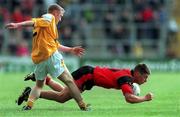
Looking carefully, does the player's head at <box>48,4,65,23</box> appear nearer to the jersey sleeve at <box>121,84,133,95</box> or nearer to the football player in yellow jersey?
the football player in yellow jersey

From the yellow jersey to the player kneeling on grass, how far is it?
38.2 inches

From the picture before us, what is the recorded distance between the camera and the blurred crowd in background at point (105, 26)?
35.7m

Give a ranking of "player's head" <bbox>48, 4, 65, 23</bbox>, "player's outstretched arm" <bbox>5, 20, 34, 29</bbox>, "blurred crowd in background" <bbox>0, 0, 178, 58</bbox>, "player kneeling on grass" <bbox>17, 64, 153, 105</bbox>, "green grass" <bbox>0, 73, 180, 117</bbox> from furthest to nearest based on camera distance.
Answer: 1. "blurred crowd in background" <bbox>0, 0, 178, 58</bbox>
2. "player's head" <bbox>48, 4, 65, 23</bbox>
3. "player kneeling on grass" <bbox>17, 64, 153, 105</bbox>
4. "green grass" <bbox>0, 73, 180, 117</bbox>
5. "player's outstretched arm" <bbox>5, 20, 34, 29</bbox>

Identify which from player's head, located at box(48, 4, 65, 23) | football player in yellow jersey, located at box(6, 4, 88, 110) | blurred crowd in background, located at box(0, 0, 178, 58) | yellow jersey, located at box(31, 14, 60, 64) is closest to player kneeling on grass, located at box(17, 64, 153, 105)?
football player in yellow jersey, located at box(6, 4, 88, 110)

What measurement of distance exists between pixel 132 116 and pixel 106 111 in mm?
1160

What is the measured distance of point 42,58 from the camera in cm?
1420

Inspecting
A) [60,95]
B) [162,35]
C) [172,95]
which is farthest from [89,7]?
[60,95]

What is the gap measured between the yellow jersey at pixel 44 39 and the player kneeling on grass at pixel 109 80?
970 millimetres

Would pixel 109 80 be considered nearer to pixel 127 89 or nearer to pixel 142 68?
pixel 127 89

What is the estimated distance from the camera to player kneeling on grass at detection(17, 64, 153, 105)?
555 inches

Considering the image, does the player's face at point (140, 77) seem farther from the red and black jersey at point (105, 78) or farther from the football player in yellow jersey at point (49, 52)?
the football player in yellow jersey at point (49, 52)

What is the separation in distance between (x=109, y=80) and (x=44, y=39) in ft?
5.01

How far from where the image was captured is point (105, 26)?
36.5 metres

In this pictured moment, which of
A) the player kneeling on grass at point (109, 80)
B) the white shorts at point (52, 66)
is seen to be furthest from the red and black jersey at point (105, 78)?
the white shorts at point (52, 66)
